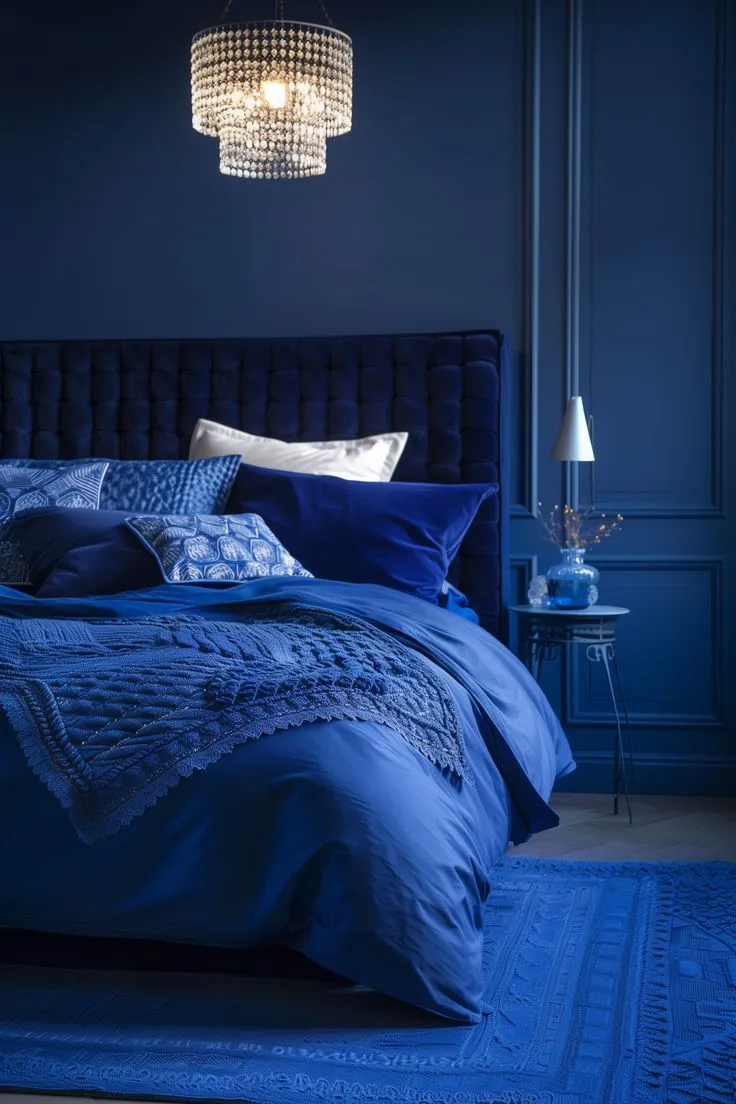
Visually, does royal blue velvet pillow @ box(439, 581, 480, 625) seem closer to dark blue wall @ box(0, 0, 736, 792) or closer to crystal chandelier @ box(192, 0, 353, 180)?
dark blue wall @ box(0, 0, 736, 792)

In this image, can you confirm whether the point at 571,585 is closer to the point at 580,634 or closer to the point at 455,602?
the point at 580,634

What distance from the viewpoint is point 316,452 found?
4320 millimetres

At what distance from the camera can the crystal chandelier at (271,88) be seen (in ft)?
11.6

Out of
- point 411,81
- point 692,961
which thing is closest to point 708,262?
point 411,81

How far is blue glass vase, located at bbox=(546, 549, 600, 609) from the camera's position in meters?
4.17

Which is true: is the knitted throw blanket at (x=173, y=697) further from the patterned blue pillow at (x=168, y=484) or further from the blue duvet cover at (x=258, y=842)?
the patterned blue pillow at (x=168, y=484)

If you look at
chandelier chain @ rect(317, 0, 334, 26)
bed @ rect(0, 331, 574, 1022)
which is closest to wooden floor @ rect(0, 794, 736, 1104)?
bed @ rect(0, 331, 574, 1022)

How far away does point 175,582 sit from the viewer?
341cm

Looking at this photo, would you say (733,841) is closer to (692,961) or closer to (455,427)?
(692,961)

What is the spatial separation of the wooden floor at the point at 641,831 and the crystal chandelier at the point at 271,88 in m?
2.15

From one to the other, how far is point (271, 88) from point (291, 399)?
4.10 ft

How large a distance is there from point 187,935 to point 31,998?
34cm

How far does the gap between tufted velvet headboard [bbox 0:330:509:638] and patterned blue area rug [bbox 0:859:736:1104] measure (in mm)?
1989

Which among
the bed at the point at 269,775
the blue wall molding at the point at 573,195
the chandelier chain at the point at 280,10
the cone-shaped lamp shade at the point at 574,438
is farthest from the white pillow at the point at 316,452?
the chandelier chain at the point at 280,10
